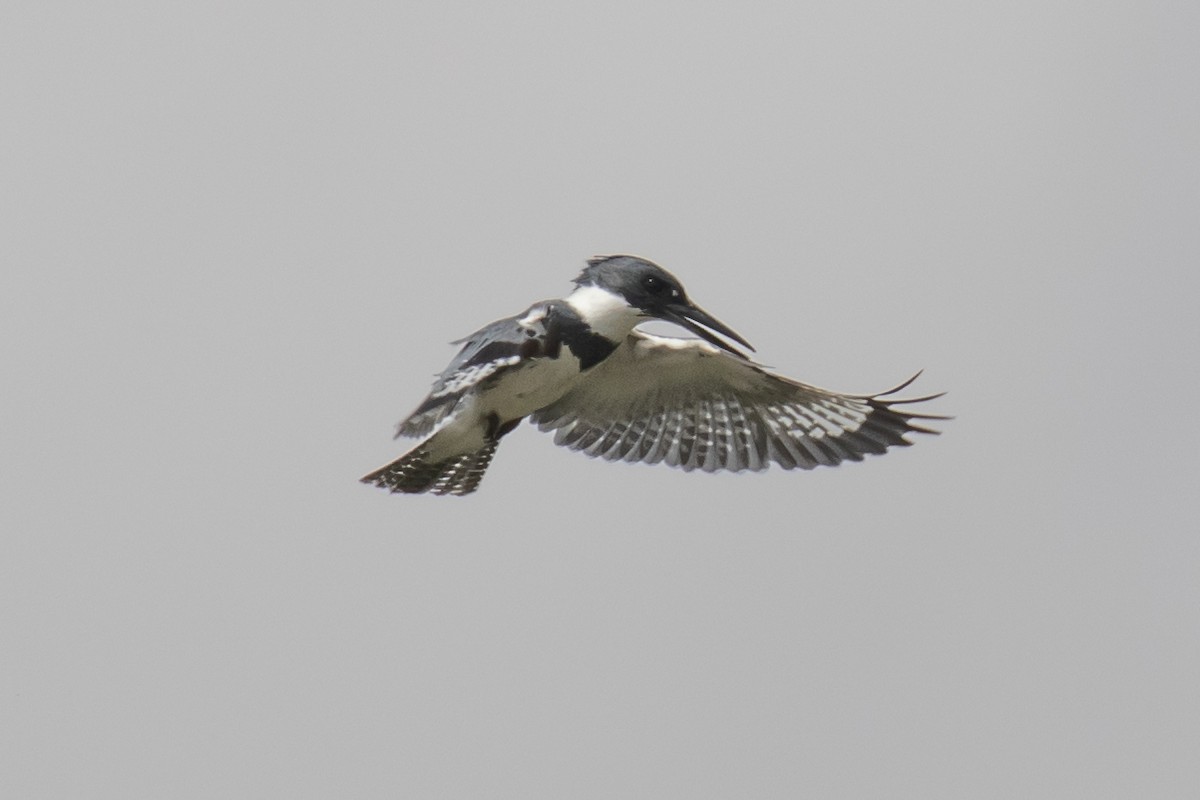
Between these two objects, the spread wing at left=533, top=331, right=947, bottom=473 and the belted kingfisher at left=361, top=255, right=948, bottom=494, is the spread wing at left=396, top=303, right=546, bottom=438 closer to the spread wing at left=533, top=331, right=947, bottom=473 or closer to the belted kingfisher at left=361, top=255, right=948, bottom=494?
the belted kingfisher at left=361, top=255, right=948, bottom=494

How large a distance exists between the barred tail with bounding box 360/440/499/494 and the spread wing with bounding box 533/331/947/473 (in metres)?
0.97

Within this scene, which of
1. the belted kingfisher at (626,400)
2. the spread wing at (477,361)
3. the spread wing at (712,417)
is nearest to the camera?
the spread wing at (477,361)

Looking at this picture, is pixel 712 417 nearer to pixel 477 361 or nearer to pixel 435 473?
pixel 435 473

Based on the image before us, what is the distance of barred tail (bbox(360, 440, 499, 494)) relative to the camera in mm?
7313

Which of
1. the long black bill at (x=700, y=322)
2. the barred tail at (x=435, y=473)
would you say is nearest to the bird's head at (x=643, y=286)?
the long black bill at (x=700, y=322)

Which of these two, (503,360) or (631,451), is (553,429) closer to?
(631,451)

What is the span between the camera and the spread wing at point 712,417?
8.53 m

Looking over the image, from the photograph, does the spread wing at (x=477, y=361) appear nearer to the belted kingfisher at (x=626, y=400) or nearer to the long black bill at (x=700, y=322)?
the belted kingfisher at (x=626, y=400)

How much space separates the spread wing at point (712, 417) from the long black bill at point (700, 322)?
0.20m

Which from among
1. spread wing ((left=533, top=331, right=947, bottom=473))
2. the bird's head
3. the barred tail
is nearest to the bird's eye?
the bird's head

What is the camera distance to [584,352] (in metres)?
7.60

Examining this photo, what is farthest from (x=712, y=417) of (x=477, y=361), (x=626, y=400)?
(x=477, y=361)

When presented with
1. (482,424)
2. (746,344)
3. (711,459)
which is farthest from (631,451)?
(482,424)

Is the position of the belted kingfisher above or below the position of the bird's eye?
below
